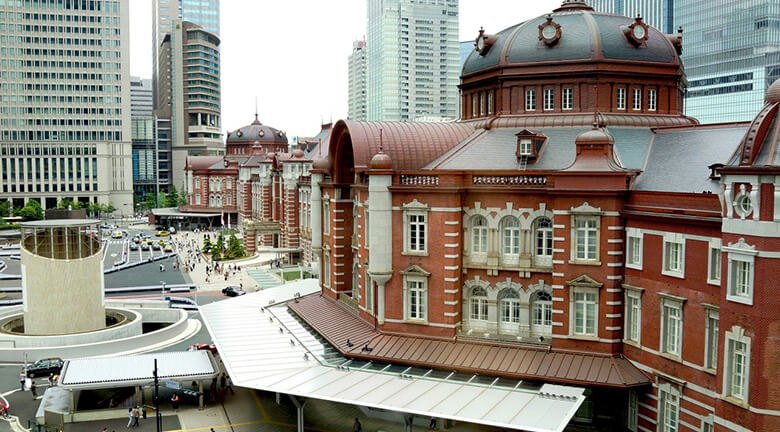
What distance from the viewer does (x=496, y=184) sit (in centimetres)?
4038

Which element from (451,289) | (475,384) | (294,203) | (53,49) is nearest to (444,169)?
(451,289)

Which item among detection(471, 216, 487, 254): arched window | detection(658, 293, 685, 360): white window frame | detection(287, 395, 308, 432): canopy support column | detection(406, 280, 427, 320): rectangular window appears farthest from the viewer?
detection(406, 280, 427, 320): rectangular window

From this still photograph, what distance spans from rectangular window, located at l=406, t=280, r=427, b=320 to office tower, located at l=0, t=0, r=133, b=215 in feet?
512

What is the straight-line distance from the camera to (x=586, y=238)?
122 ft

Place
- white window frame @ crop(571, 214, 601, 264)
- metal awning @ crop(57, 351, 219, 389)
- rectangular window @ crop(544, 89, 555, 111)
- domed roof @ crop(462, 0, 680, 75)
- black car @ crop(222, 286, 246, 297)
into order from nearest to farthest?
white window frame @ crop(571, 214, 601, 264), metal awning @ crop(57, 351, 219, 389), domed roof @ crop(462, 0, 680, 75), rectangular window @ crop(544, 89, 555, 111), black car @ crop(222, 286, 246, 297)

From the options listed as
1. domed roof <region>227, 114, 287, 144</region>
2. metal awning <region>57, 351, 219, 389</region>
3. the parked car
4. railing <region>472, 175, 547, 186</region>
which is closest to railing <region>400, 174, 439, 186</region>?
railing <region>472, 175, 547, 186</region>

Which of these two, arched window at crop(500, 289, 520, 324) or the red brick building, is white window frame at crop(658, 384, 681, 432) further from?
arched window at crop(500, 289, 520, 324)

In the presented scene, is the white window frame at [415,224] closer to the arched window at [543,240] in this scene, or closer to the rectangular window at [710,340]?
the arched window at [543,240]

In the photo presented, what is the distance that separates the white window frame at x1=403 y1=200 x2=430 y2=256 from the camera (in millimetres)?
41469

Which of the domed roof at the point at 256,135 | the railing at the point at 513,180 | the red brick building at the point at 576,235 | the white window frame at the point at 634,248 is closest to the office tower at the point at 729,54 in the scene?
the domed roof at the point at 256,135

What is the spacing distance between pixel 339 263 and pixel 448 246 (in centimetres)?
1379

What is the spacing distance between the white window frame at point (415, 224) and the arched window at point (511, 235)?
14.5 ft

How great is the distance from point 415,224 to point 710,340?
55.7 feet

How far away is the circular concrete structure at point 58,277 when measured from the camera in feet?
183
